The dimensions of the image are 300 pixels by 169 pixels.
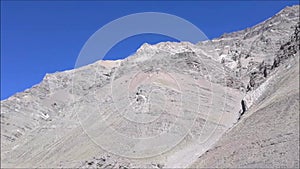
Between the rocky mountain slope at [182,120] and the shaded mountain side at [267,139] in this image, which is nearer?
the shaded mountain side at [267,139]

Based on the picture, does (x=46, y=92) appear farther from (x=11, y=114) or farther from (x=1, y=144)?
(x=1, y=144)

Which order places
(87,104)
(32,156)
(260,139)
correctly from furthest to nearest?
(87,104) → (32,156) → (260,139)

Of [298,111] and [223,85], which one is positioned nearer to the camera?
[298,111]

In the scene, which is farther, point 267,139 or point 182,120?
point 182,120

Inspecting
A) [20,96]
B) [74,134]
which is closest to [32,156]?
[74,134]

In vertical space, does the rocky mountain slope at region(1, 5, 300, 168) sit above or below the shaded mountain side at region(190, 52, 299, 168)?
above

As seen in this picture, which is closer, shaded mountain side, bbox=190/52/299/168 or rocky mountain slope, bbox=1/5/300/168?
shaded mountain side, bbox=190/52/299/168

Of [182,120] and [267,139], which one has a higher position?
[182,120]

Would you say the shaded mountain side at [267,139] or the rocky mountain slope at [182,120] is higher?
the rocky mountain slope at [182,120]
